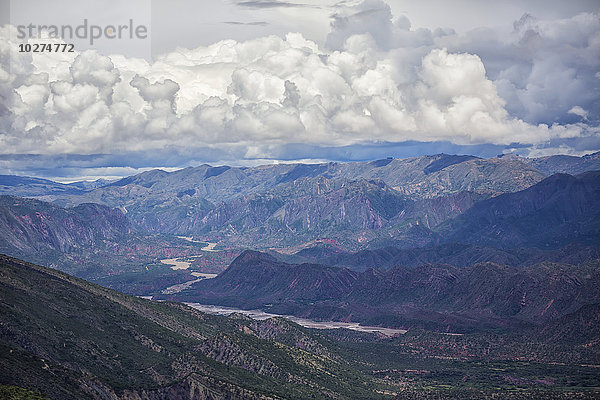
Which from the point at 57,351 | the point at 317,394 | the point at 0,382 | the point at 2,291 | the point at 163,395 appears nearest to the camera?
the point at 0,382

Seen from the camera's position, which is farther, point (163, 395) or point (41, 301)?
point (41, 301)

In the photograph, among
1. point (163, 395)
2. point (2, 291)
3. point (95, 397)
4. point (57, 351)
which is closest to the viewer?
point (95, 397)

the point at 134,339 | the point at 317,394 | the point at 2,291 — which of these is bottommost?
the point at 317,394

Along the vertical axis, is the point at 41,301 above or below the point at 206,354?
above

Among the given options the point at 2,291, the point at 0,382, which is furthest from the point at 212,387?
the point at 2,291

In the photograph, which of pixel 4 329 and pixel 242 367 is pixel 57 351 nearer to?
pixel 4 329

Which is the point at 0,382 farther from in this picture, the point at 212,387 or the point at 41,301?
the point at 41,301

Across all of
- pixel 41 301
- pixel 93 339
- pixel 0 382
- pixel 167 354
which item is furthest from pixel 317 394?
pixel 0 382

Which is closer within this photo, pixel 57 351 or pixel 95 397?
pixel 95 397

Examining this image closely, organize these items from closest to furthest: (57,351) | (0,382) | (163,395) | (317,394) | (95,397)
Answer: (0,382) → (95,397) → (163,395) → (57,351) → (317,394)
